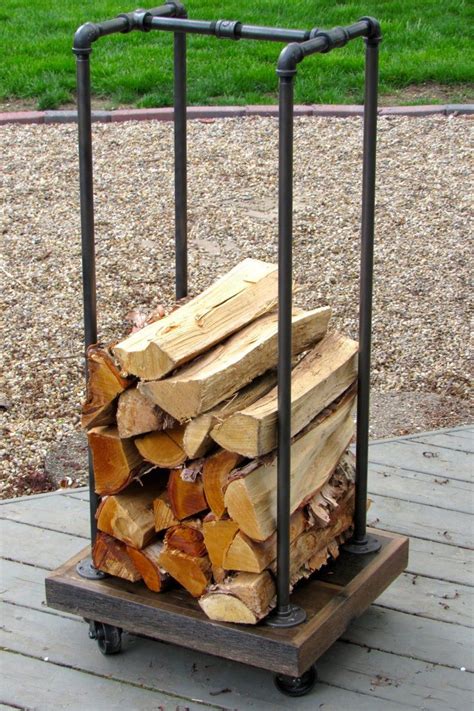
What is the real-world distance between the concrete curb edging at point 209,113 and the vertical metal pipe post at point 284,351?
456 cm

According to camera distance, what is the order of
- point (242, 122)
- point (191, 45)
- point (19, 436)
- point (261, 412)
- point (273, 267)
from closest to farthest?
point (261, 412), point (273, 267), point (19, 436), point (242, 122), point (191, 45)

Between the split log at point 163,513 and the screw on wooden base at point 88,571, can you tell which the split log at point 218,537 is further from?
the screw on wooden base at point 88,571

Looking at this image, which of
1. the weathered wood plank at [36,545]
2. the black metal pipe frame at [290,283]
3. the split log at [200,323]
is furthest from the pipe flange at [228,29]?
the weathered wood plank at [36,545]

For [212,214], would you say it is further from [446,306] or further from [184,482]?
[184,482]

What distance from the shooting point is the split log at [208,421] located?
228 cm

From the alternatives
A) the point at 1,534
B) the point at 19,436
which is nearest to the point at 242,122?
the point at 19,436

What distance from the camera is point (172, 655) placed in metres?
2.55

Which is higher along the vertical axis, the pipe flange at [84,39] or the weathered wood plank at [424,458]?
the pipe flange at [84,39]

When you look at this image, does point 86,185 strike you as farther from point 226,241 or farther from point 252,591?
point 226,241

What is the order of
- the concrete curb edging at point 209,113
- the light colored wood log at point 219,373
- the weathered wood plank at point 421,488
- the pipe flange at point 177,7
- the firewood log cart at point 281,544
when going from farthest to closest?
the concrete curb edging at point 209,113 < the weathered wood plank at point 421,488 < the pipe flange at point 177,7 < the light colored wood log at point 219,373 < the firewood log cart at point 281,544

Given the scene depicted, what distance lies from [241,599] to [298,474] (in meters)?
0.29

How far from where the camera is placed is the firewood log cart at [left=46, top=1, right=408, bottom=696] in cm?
216

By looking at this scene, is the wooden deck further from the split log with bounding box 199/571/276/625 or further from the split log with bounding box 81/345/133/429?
the split log with bounding box 81/345/133/429

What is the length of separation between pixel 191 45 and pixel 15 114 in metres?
1.58
